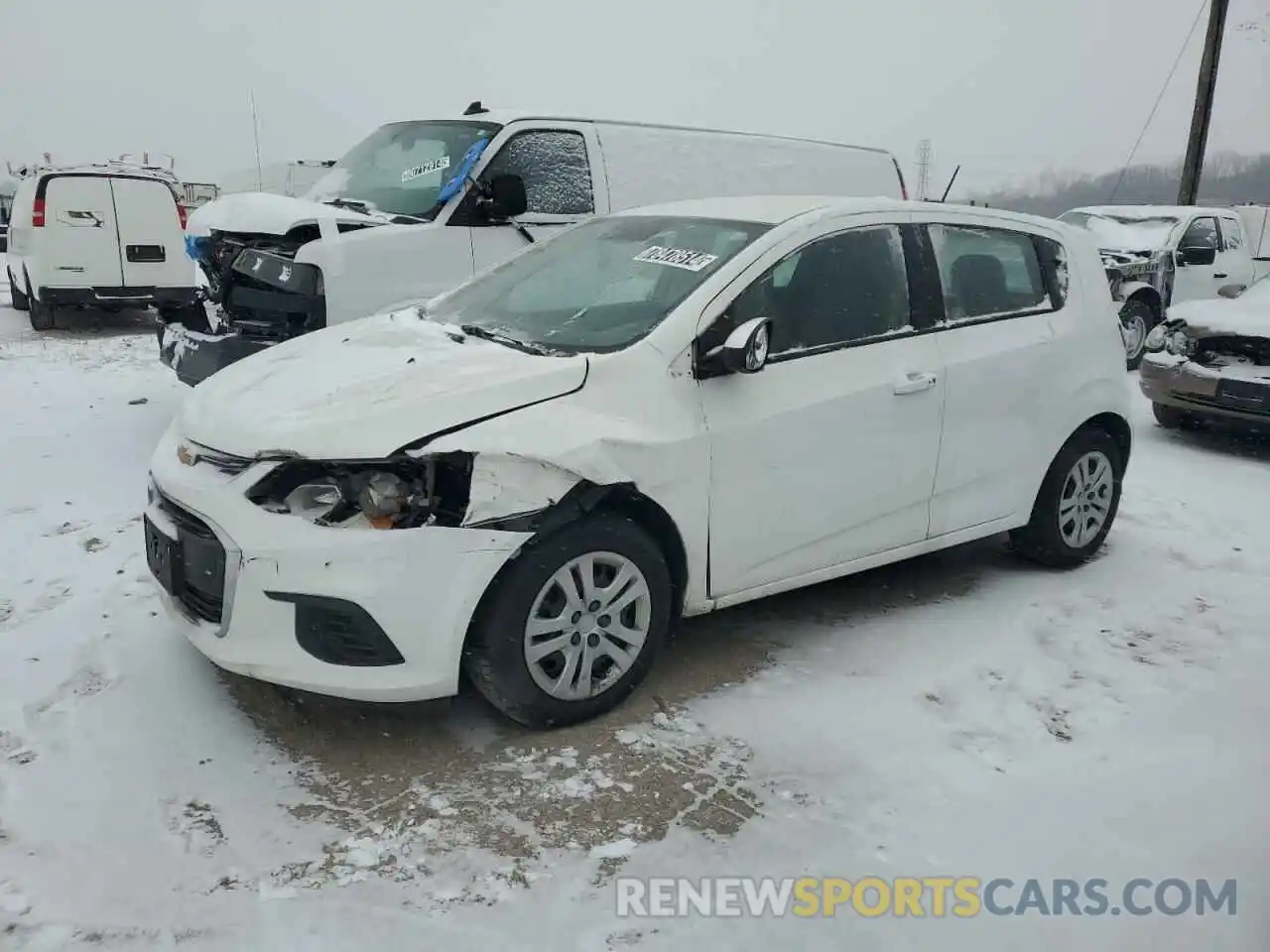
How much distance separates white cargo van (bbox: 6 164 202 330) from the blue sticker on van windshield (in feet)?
20.2

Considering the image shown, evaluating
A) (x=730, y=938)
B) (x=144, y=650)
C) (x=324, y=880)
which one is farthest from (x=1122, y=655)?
(x=144, y=650)

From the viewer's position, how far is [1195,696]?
12.1 feet

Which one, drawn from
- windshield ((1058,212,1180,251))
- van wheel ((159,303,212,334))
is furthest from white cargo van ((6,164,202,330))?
windshield ((1058,212,1180,251))

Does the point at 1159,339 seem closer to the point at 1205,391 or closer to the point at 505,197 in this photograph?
the point at 1205,391

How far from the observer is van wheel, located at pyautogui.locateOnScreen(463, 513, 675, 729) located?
3.08 meters

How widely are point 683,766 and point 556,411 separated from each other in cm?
114

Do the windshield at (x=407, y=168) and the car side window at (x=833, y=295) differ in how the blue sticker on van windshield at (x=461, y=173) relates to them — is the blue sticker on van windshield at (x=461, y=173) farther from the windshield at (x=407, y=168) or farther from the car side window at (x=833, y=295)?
A: the car side window at (x=833, y=295)

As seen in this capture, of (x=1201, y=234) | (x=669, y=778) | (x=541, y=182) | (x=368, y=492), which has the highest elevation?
(x=541, y=182)

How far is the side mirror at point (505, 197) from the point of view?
6184 mm

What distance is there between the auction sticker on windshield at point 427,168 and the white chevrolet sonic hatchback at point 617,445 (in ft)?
7.63

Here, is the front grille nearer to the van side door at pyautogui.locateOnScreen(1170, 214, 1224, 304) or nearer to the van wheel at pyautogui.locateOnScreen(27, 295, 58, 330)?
the van wheel at pyautogui.locateOnScreen(27, 295, 58, 330)

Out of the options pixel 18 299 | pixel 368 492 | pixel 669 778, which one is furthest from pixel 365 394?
pixel 18 299

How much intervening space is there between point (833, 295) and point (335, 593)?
213 centimetres

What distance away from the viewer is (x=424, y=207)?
20.8 ft
